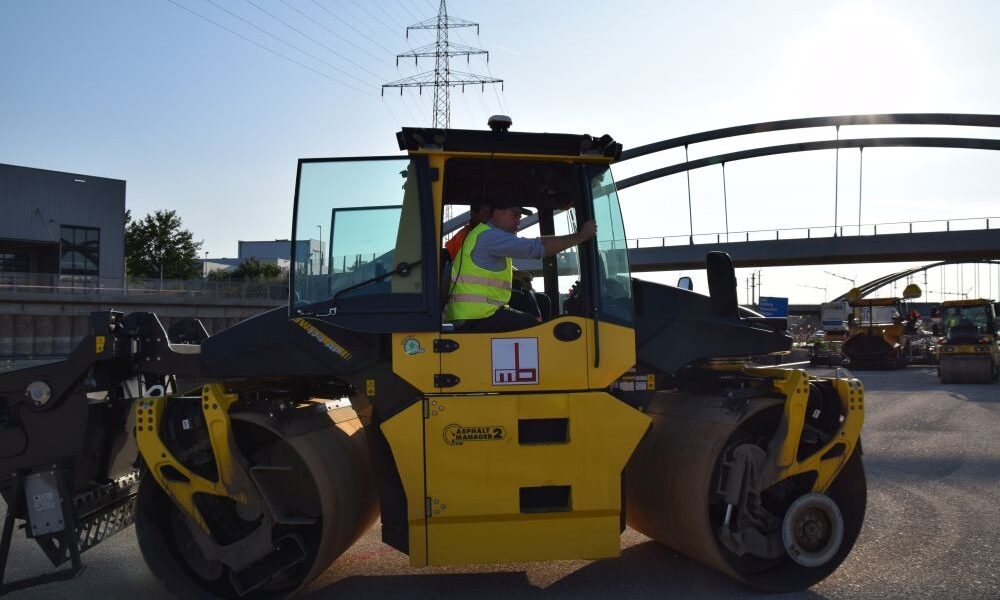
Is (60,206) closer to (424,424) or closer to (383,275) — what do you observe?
(383,275)

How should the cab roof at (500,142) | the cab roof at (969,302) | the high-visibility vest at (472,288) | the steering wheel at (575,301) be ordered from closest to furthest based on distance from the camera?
the cab roof at (500,142), the high-visibility vest at (472,288), the steering wheel at (575,301), the cab roof at (969,302)

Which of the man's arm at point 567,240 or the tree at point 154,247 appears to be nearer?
the man's arm at point 567,240

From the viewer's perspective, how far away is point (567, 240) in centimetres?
501

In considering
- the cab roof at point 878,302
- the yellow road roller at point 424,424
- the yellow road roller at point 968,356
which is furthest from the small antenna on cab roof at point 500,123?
the cab roof at point 878,302

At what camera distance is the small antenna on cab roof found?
496 cm

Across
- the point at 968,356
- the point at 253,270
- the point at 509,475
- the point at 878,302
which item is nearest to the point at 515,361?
the point at 509,475

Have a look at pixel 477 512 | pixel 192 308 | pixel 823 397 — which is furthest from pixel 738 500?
pixel 192 308

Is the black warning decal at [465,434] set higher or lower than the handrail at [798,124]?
lower

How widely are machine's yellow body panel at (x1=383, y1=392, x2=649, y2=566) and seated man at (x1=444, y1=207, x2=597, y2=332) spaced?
45 cm

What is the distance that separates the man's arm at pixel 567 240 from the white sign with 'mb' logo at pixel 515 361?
1.78ft

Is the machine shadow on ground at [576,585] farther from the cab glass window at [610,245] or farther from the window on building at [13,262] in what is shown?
the window on building at [13,262]

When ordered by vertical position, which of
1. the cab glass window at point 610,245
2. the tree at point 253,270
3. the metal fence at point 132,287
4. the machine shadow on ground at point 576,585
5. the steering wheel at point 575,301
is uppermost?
the tree at point 253,270

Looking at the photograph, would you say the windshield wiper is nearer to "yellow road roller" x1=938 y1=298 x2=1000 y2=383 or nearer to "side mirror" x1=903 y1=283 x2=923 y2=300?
"yellow road roller" x1=938 y1=298 x2=1000 y2=383

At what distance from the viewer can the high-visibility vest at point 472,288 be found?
16.4ft
